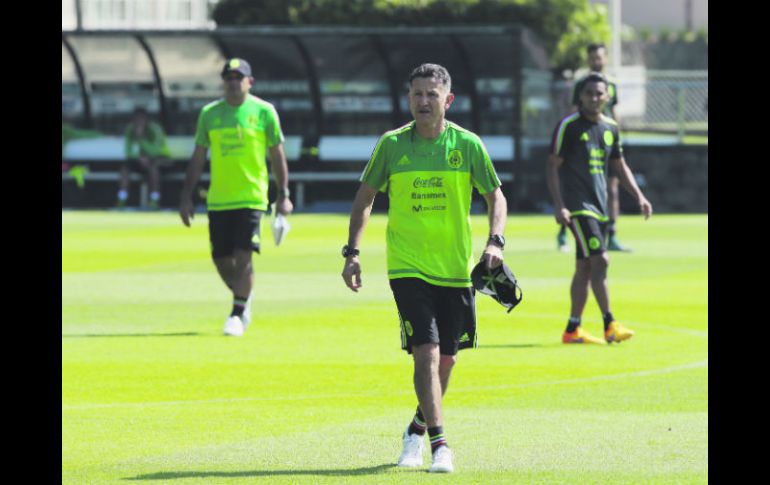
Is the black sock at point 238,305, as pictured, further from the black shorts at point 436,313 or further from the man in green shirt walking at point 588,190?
the black shorts at point 436,313

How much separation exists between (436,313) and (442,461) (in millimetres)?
742

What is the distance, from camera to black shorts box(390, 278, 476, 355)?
8.16 meters

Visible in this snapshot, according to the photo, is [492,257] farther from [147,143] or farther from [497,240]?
[147,143]

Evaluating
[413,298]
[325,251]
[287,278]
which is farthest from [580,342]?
[325,251]

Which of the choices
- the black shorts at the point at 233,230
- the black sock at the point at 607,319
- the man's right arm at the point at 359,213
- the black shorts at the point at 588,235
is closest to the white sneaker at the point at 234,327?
the black shorts at the point at 233,230

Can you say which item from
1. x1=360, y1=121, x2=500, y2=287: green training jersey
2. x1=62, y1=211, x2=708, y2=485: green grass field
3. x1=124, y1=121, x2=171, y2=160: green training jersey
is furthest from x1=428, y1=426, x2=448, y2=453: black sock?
x1=124, y1=121, x2=171, y2=160: green training jersey

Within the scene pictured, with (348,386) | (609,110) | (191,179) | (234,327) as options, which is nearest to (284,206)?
(191,179)

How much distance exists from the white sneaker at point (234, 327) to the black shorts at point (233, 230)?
51 centimetres

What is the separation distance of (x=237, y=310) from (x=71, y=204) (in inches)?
849

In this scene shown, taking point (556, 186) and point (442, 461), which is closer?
point (442, 461)

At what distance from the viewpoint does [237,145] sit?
13.6m
